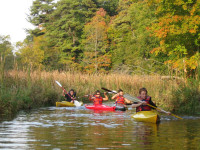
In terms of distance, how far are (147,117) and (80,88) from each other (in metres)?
10.2

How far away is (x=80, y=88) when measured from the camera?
802 inches

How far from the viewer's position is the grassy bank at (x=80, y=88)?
41.9 ft

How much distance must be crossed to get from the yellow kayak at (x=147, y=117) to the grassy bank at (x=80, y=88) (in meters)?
2.71

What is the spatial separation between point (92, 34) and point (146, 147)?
40.5m

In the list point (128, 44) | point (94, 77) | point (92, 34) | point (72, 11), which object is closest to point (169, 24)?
point (94, 77)

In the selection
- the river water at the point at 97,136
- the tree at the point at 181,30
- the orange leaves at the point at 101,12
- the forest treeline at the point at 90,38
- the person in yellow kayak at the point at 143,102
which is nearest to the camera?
the river water at the point at 97,136

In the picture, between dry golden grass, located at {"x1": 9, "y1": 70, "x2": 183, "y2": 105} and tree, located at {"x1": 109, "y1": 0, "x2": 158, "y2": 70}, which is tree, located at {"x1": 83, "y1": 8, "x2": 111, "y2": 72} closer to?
tree, located at {"x1": 109, "y1": 0, "x2": 158, "y2": 70}

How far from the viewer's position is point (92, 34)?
46.2m

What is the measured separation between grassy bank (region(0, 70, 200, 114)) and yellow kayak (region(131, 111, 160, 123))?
2.71 meters

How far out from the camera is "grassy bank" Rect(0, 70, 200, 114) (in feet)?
41.9

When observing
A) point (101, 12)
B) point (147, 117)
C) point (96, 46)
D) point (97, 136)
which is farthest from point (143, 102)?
point (101, 12)

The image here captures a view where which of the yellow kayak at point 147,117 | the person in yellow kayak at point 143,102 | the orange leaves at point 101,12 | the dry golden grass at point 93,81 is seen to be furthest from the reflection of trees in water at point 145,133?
the orange leaves at point 101,12

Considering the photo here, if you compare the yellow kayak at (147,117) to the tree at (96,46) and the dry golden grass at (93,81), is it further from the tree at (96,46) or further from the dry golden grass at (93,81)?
the tree at (96,46)

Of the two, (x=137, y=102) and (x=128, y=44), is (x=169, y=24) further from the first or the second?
(x=128, y=44)
